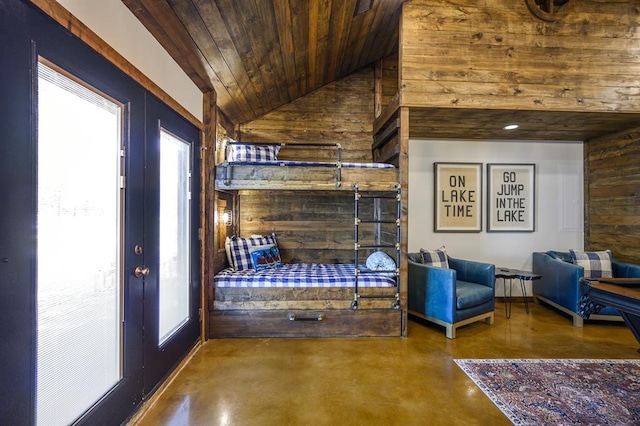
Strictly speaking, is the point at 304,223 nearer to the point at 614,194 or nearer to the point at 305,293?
the point at 305,293

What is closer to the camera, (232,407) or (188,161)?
(232,407)

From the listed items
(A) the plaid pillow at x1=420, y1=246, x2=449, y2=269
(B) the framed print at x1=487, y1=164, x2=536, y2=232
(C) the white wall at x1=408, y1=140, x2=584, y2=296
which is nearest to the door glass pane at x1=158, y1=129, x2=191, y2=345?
(A) the plaid pillow at x1=420, y1=246, x2=449, y2=269

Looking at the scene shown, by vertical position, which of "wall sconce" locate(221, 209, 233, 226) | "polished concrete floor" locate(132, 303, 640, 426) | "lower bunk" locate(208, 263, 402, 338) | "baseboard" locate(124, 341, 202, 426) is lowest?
"polished concrete floor" locate(132, 303, 640, 426)

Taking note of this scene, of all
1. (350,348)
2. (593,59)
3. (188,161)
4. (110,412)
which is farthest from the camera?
(593,59)

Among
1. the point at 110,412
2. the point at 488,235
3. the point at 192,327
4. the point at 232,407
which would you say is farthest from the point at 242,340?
the point at 488,235

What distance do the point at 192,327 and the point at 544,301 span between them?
15.5 feet

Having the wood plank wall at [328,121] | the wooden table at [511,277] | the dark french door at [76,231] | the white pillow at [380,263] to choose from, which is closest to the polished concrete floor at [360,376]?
the dark french door at [76,231]

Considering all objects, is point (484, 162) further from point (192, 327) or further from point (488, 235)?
point (192, 327)

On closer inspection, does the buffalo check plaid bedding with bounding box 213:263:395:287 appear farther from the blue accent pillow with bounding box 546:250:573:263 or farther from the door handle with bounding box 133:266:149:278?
the blue accent pillow with bounding box 546:250:573:263

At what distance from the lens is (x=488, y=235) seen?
4551mm

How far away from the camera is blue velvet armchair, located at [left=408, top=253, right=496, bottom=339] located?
3223mm

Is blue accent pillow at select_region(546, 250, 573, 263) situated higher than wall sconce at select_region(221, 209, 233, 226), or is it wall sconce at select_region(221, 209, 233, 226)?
wall sconce at select_region(221, 209, 233, 226)

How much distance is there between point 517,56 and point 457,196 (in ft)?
6.42

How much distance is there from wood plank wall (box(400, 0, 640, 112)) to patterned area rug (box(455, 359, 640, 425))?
257 centimetres
